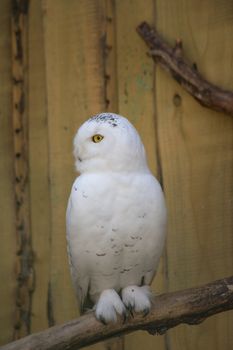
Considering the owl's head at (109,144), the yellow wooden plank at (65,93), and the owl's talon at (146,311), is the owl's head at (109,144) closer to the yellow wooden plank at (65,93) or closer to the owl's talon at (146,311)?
the owl's talon at (146,311)

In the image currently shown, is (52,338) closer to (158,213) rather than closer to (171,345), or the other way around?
(158,213)

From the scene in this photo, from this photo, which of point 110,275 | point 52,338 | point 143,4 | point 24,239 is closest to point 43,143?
point 24,239

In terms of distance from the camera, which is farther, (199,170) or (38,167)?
(38,167)

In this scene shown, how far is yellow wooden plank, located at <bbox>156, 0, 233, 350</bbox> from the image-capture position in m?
3.01

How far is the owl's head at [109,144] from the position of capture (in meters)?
2.47

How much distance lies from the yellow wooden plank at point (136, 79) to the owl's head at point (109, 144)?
2.08 ft

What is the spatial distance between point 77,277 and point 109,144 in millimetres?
525

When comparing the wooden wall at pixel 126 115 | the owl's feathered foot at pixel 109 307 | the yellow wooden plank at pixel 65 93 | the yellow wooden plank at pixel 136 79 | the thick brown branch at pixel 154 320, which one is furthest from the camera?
the yellow wooden plank at pixel 65 93

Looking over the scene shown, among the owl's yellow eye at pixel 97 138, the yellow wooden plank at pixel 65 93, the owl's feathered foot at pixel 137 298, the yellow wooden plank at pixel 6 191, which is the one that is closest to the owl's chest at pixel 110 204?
the owl's yellow eye at pixel 97 138

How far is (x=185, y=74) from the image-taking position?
2.98 meters

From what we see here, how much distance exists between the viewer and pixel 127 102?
3.21 meters

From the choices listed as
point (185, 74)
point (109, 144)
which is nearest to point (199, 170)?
point (185, 74)

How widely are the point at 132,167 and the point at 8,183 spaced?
1030mm

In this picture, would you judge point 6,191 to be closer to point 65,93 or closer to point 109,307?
point 65,93
